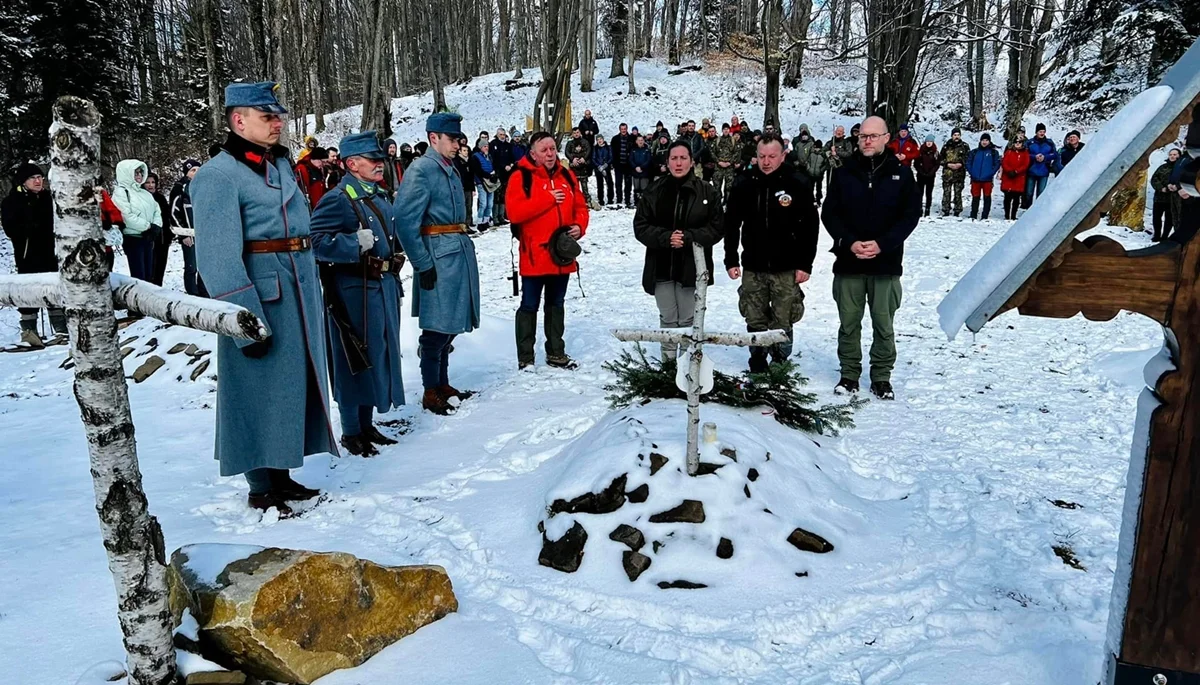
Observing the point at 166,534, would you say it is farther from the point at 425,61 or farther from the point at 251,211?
the point at 425,61

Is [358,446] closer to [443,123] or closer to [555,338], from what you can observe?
[555,338]

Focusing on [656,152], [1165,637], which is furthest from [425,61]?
[1165,637]

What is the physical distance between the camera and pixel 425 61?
4366cm

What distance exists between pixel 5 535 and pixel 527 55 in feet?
152

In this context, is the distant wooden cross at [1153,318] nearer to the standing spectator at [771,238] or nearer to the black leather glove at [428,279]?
the standing spectator at [771,238]

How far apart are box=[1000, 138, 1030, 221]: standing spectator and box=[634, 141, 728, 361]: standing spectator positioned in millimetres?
13096

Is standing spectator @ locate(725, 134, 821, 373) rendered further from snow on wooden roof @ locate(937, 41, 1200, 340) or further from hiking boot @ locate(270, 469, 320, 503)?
snow on wooden roof @ locate(937, 41, 1200, 340)

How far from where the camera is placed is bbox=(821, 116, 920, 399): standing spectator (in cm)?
577

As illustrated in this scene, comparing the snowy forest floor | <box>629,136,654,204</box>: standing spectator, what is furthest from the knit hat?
<box>629,136,654,204</box>: standing spectator

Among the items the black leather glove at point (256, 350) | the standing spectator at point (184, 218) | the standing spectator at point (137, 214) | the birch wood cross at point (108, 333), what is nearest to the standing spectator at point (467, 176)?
the standing spectator at point (184, 218)

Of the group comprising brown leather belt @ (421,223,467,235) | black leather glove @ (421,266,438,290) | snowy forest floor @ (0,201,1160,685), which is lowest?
snowy forest floor @ (0,201,1160,685)

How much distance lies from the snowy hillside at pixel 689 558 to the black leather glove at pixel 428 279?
3.38ft

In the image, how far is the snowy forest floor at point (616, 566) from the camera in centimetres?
283

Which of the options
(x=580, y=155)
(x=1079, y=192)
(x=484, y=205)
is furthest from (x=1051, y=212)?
(x=580, y=155)
